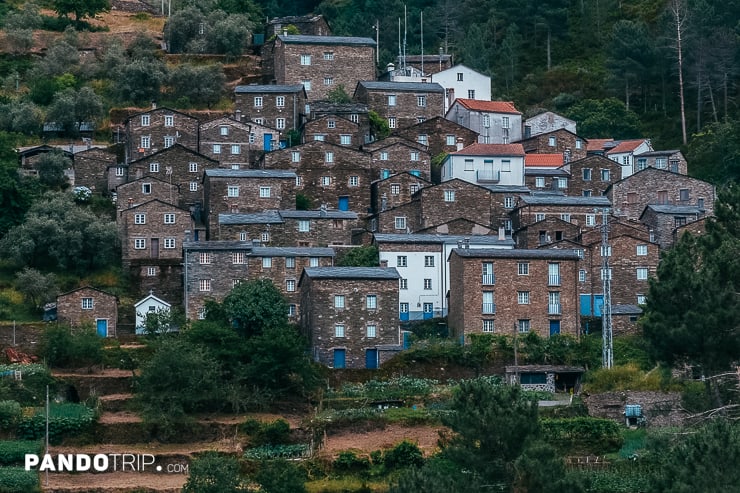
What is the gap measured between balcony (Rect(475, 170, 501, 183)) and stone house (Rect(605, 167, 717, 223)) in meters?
5.39

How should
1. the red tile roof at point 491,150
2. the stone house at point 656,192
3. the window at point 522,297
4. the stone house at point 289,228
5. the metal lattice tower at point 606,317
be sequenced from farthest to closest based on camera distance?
the red tile roof at point 491,150, the stone house at point 656,192, the stone house at point 289,228, the window at point 522,297, the metal lattice tower at point 606,317

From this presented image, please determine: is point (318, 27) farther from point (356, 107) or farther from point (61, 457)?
point (61, 457)

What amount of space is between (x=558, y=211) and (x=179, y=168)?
17644 millimetres

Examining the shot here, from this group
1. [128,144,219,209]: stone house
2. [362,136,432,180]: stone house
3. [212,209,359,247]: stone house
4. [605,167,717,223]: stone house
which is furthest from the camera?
[362,136,432,180]: stone house

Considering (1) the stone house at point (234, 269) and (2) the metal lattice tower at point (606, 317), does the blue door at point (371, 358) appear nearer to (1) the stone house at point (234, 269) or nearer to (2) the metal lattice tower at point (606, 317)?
(1) the stone house at point (234, 269)

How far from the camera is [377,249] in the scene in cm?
8131

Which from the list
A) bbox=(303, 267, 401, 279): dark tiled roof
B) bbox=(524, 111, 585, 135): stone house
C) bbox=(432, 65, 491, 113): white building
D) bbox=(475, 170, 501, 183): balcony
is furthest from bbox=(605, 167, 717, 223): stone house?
bbox=(303, 267, 401, 279): dark tiled roof

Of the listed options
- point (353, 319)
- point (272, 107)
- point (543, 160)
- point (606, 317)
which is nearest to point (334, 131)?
point (272, 107)

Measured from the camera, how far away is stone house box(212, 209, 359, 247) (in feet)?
272

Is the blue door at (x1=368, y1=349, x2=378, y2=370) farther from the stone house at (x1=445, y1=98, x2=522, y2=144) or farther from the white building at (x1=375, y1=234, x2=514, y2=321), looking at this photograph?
the stone house at (x1=445, y1=98, x2=522, y2=144)

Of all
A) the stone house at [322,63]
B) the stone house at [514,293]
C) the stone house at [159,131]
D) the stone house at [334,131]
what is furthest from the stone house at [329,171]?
the stone house at [514,293]

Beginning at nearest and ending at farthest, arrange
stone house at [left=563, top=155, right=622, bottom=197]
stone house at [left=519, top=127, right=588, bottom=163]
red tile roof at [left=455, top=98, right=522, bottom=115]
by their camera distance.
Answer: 1. stone house at [left=563, top=155, right=622, bottom=197]
2. stone house at [left=519, top=127, right=588, bottom=163]
3. red tile roof at [left=455, top=98, right=522, bottom=115]

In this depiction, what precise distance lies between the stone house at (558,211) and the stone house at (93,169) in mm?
19593

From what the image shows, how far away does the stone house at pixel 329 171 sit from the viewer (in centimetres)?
8950
